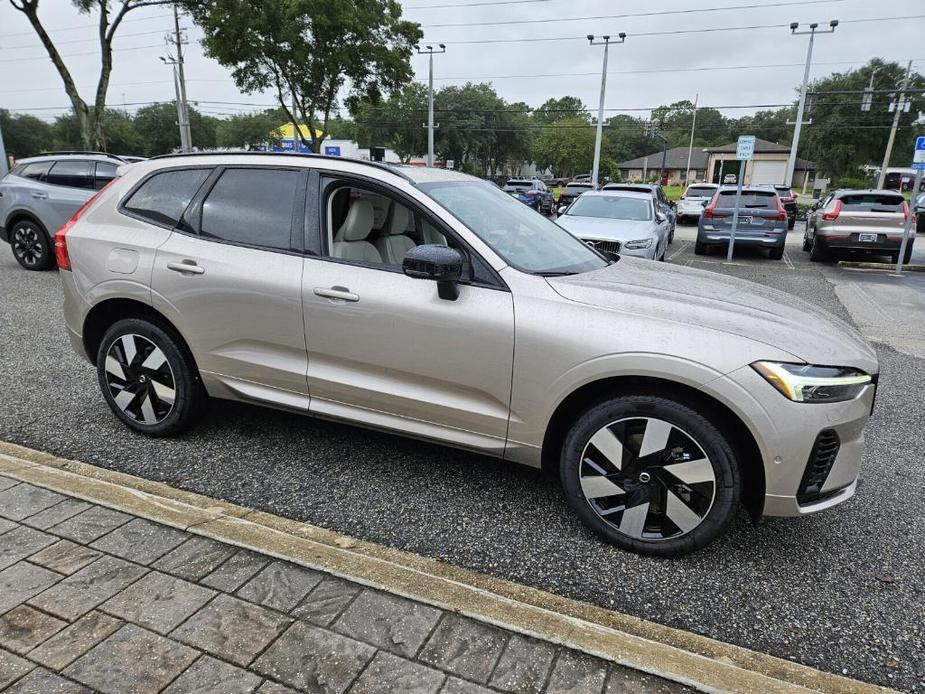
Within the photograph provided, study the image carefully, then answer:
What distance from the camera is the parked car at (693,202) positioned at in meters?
24.3

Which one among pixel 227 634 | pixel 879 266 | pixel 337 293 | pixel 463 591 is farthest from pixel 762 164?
pixel 227 634

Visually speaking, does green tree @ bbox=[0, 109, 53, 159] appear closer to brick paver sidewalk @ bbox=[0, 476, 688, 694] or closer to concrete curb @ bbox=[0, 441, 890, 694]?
concrete curb @ bbox=[0, 441, 890, 694]

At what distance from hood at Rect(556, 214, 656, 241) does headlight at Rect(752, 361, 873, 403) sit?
7.13 meters

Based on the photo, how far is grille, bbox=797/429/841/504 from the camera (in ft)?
8.07

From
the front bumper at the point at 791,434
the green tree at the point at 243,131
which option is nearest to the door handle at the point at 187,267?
the front bumper at the point at 791,434

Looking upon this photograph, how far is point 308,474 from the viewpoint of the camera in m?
3.46

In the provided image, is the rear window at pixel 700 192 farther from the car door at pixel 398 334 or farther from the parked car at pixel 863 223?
the car door at pixel 398 334

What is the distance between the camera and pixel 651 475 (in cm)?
263

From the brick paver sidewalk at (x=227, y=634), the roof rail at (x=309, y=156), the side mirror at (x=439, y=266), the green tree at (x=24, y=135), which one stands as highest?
the green tree at (x=24, y=135)

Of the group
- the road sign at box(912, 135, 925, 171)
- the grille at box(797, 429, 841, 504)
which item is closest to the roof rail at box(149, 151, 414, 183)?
the grille at box(797, 429, 841, 504)

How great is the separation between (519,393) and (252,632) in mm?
1428

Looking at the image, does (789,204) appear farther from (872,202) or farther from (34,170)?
(34,170)

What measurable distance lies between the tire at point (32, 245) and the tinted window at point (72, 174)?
0.78m

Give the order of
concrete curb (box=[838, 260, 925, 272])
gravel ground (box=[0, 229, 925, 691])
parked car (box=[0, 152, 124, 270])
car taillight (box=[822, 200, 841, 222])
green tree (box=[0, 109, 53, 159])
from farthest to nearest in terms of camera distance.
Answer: green tree (box=[0, 109, 53, 159]) < car taillight (box=[822, 200, 841, 222]) < concrete curb (box=[838, 260, 925, 272]) < parked car (box=[0, 152, 124, 270]) < gravel ground (box=[0, 229, 925, 691])
